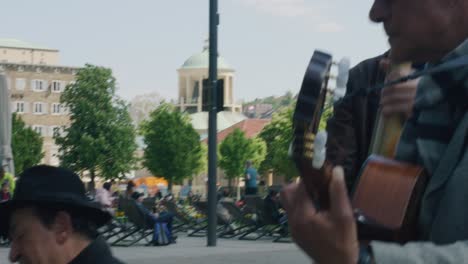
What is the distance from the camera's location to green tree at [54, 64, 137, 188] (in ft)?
334

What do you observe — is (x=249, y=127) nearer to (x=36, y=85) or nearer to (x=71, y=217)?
(x=36, y=85)

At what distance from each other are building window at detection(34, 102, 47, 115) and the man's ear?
496ft

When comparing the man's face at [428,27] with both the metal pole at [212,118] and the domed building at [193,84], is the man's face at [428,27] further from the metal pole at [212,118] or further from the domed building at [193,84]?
the domed building at [193,84]

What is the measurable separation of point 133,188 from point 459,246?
2834 cm

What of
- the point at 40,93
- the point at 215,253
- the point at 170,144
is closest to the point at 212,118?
the point at 215,253

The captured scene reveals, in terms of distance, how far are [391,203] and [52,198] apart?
2.60m

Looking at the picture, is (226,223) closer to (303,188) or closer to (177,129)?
(303,188)

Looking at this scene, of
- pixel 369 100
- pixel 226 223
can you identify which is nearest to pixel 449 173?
pixel 369 100

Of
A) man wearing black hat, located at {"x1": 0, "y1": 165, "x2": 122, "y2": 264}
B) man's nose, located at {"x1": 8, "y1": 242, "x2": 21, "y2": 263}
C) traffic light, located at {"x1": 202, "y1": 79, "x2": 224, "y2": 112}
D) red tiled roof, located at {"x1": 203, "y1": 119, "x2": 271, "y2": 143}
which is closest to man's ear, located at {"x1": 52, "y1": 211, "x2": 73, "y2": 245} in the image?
man wearing black hat, located at {"x1": 0, "y1": 165, "x2": 122, "y2": 264}

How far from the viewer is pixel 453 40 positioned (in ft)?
6.54

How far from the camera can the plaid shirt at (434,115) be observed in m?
1.96

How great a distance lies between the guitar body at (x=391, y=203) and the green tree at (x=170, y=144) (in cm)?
10602

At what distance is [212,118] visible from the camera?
2230 cm

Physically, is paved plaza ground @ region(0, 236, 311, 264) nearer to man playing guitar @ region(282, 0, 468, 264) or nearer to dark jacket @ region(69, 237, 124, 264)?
dark jacket @ region(69, 237, 124, 264)
